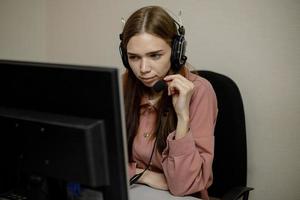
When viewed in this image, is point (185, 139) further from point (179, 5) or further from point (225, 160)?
point (179, 5)

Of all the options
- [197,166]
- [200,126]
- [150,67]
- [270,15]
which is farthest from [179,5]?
[197,166]

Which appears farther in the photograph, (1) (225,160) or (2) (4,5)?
(2) (4,5)

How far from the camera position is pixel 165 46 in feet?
3.76

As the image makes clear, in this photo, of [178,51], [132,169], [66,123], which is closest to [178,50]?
[178,51]

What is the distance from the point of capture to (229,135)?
1284 mm

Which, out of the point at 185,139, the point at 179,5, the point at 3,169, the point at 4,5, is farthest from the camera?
the point at 4,5

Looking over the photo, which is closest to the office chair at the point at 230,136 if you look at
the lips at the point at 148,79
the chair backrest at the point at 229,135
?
the chair backrest at the point at 229,135

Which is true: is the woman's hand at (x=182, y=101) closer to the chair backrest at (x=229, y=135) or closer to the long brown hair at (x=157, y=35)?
the long brown hair at (x=157, y=35)

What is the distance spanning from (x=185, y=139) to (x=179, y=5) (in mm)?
707

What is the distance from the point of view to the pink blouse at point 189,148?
107 cm

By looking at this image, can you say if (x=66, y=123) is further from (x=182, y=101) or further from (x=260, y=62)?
(x=260, y=62)

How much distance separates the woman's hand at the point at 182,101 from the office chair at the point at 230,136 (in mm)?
224

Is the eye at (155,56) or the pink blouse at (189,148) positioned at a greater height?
the eye at (155,56)

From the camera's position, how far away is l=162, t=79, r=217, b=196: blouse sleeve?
107 centimetres
